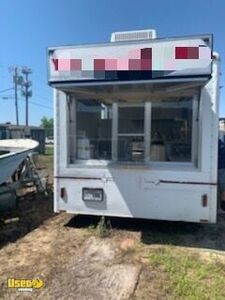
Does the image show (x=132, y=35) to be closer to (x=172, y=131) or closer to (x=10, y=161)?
(x=172, y=131)

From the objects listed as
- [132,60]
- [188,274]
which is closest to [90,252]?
[188,274]

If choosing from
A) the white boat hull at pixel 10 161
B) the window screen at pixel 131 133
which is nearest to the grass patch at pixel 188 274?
the window screen at pixel 131 133

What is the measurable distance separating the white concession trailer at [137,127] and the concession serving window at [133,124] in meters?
0.02

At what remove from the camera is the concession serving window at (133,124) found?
5020mm

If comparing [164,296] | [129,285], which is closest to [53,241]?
[129,285]

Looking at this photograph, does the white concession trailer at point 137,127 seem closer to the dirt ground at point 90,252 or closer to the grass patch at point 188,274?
the dirt ground at point 90,252

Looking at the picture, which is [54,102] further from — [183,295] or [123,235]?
[183,295]

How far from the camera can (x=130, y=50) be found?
14.4 ft

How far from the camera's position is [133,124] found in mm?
5336

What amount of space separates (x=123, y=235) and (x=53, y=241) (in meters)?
1.12

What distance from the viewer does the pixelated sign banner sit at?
13.5ft
